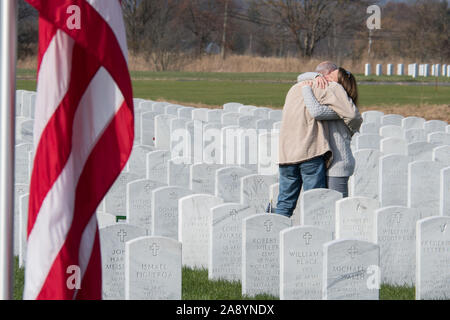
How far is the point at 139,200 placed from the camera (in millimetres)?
7645

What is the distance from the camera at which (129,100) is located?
349cm

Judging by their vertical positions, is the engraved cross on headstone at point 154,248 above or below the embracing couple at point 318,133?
below

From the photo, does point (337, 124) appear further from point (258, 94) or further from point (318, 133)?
point (258, 94)

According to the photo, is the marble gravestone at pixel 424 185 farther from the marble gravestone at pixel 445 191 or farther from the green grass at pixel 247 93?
the green grass at pixel 247 93

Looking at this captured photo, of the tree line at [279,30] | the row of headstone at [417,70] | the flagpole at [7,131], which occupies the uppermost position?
the tree line at [279,30]

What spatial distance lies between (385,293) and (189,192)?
195cm

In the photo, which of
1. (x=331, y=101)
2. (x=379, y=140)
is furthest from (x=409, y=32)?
(x=331, y=101)

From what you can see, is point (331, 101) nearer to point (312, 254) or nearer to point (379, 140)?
point (312, 254)

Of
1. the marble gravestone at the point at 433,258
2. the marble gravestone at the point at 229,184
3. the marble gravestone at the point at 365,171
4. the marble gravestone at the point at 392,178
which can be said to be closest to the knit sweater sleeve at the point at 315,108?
the marble gravestone at the point at 229,184

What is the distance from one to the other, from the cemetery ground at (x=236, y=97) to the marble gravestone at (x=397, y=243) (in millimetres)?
149

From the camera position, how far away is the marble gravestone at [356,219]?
669cm

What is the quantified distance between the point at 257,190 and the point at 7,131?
205 inches

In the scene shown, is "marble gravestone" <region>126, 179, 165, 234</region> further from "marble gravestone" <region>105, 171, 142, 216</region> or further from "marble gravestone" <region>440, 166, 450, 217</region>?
"marble gravestone" <region>440, 166, 450, 217</region>

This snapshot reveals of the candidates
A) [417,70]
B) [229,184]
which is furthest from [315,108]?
[417,70]
